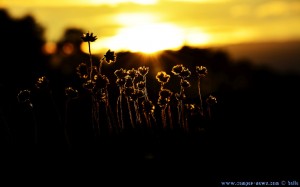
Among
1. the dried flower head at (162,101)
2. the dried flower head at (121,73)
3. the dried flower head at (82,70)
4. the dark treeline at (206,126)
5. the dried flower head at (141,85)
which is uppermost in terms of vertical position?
the dried flower head at (82,70)

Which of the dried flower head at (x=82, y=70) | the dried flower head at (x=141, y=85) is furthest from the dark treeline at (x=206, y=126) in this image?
the dried flower head at (x=141, y=85)

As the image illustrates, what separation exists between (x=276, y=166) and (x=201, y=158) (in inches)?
39.8

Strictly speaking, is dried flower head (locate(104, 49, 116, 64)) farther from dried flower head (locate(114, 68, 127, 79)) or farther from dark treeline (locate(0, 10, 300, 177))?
dark treeline (locate(0, 10, 300, 177))

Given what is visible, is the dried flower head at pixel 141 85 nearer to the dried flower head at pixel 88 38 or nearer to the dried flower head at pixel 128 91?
the dried flower head at pixel 128 91

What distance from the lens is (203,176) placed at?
6.52 meters

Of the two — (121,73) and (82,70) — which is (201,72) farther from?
(82,70)

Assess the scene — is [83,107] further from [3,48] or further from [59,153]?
[3,48]

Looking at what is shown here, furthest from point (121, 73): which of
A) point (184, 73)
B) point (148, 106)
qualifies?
point (184, 73)

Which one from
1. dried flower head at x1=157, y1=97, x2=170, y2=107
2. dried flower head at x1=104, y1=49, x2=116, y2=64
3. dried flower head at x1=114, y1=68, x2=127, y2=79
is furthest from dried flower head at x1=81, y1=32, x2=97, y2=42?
dried flower head at x1=157, y1=97, x2=170, y2=107

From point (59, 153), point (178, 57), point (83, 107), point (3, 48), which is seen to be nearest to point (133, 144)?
point (59, 153)

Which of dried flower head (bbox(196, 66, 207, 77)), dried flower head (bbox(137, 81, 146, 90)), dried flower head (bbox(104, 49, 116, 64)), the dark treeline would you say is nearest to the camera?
the dark treeline

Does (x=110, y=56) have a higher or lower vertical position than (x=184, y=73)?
higher

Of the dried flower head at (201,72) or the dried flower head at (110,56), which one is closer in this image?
the dried flower head at (110,56)

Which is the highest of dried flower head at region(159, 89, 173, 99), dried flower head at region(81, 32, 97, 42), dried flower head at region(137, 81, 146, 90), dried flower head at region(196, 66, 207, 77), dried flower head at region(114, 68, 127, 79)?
dried flower head at region(81, 32, 97, 42)
